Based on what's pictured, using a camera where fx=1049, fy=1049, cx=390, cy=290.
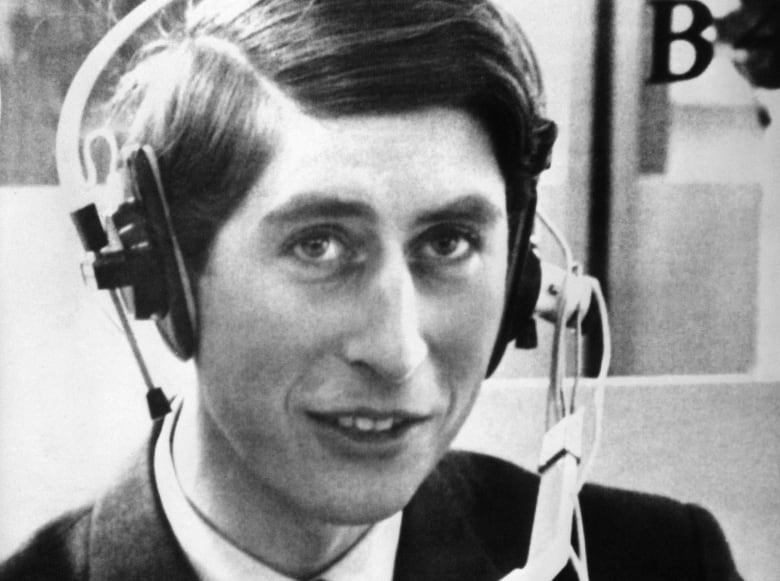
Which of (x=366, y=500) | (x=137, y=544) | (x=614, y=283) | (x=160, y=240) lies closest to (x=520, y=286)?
(x=614, y=283)

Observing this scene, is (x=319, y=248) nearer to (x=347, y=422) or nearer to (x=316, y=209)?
(x=316, y=209)

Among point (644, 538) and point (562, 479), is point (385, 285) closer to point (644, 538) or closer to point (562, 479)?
point (562, 479)

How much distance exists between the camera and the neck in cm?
110

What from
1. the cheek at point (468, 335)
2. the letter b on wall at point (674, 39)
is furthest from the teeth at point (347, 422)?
the letter b on wall at point (674, 39)

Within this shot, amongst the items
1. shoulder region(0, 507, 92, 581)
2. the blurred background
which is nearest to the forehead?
the blurred background

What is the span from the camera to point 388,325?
3.47 feet

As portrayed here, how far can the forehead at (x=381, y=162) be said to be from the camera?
3.37 ft

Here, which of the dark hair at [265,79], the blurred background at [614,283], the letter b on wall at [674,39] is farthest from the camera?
the letter b on wall at [674,39]

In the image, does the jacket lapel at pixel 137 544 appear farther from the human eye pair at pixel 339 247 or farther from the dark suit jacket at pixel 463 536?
the human eye pair at pixel 339 247

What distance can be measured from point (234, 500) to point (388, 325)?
0.25 m

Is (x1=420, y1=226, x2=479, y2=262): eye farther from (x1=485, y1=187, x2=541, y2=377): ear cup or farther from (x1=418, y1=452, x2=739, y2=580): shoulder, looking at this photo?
(x1=418, y1=452, x2=739, y2=580): shoulder

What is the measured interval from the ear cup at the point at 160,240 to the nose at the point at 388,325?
0.17m

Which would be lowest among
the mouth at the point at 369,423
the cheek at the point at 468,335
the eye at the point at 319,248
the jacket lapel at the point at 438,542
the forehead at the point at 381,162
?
the jacket lapel at the point at 438,542

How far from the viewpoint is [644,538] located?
127 centimetres
